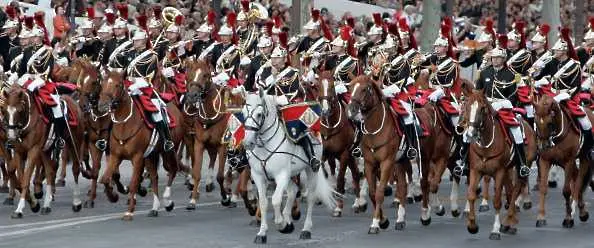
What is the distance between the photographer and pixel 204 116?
27812mm

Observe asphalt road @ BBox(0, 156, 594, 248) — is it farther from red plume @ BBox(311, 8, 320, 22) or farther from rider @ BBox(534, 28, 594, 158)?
red plume @ BBox(311, 8, 320, 22)

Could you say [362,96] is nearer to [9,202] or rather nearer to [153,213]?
[153,213]

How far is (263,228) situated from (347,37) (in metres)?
6.07

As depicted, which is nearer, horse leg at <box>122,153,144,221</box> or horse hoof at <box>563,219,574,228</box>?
horse leg at <box>122,153,144,221</box>

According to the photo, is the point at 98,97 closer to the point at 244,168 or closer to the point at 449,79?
the point at 244,168

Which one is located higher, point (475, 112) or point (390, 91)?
point (390, 91)

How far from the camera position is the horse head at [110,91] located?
25344 mm

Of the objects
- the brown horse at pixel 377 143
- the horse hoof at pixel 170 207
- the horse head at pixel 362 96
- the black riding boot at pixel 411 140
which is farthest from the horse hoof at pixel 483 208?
the horse hoof at pixel 170 207

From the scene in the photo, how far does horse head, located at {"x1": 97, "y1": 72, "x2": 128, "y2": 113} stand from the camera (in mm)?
25344

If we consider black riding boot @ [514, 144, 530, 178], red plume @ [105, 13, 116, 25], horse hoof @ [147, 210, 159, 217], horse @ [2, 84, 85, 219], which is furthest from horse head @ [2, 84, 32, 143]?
black riding boot @ [514, 144, 530, 178]

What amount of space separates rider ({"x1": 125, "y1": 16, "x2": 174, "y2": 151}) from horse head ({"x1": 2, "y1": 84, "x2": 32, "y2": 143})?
1.47 meters

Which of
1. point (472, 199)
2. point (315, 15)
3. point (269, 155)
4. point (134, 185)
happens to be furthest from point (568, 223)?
point (315, 15)

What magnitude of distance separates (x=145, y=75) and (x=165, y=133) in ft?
3.61

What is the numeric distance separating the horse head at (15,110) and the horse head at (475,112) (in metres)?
6.17
